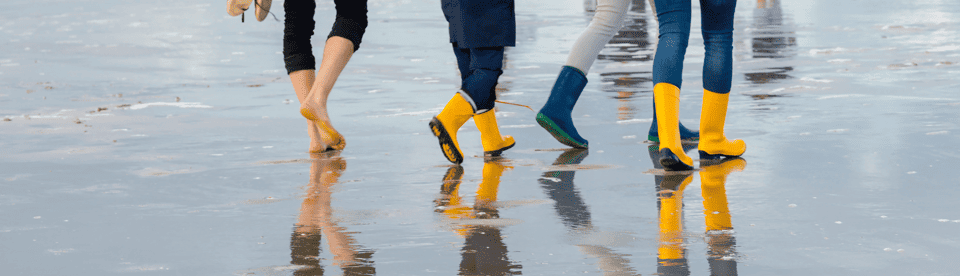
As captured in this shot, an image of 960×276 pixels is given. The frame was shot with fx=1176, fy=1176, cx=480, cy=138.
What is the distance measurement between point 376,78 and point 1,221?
4.91m

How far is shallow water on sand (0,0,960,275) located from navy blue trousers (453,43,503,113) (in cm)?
26

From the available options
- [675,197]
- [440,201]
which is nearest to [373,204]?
[440,201]

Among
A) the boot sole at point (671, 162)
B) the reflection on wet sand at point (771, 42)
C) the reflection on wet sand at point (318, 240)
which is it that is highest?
the reflection on wet sand at point (318, 240)

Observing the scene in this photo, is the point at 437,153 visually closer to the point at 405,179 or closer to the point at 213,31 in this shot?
the point at 405,179

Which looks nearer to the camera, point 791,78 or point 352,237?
point 352,237

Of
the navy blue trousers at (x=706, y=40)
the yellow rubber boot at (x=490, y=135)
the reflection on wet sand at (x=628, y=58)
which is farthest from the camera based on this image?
the reflection on wet sand at (x=628, y=58)

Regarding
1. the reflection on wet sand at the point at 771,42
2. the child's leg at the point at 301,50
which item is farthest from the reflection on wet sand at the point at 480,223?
the reflection on wet sand at the point at 771,42

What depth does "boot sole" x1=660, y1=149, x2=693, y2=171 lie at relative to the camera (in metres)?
4.32

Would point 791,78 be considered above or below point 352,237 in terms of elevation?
below

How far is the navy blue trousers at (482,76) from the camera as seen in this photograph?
15.5ft

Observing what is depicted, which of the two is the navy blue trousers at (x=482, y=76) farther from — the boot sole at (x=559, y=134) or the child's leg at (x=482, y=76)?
the boot sole at (x=559, y=134)

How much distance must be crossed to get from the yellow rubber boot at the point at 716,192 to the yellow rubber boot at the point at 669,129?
96mm

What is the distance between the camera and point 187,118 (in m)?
6.32

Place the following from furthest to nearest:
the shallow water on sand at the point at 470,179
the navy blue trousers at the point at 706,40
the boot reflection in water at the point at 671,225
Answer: the navy blue trousers at the point at 706,40, the shallow water on sand at the point at 470,179, the boot reflection in water at the point at 671,225
